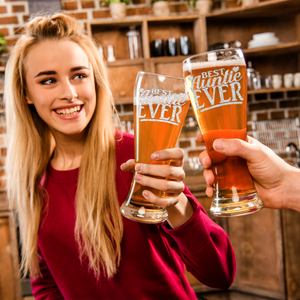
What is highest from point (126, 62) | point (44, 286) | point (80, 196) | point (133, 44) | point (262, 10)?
point (262, 10)

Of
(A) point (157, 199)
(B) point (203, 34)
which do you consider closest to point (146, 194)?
(A) point (157, 199)

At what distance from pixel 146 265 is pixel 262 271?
1.72 metres

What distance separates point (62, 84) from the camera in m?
1.13

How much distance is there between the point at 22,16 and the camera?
9.72 ft

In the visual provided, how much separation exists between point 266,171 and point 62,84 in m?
0.74

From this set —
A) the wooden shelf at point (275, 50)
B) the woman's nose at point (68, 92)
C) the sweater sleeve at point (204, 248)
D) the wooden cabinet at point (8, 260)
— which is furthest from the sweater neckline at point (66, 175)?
the wooden shelf at point (275, 50)

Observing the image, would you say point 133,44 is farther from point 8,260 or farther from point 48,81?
point 8,260

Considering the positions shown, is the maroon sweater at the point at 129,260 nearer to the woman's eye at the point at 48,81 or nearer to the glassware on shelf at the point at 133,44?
the woman's eye at the point at 48,81

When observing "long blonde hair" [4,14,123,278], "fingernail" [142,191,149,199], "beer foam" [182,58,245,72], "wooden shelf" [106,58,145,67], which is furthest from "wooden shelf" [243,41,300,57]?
"fingernail" [142,191,149,199]

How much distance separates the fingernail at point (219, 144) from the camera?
1.99 feet

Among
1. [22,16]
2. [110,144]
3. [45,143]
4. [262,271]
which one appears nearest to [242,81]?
[110,144]

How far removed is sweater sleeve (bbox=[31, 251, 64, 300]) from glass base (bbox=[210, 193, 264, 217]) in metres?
0.84

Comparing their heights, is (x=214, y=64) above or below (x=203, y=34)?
below

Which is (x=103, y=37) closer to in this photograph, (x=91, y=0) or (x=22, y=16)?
(x=91, y=0)
